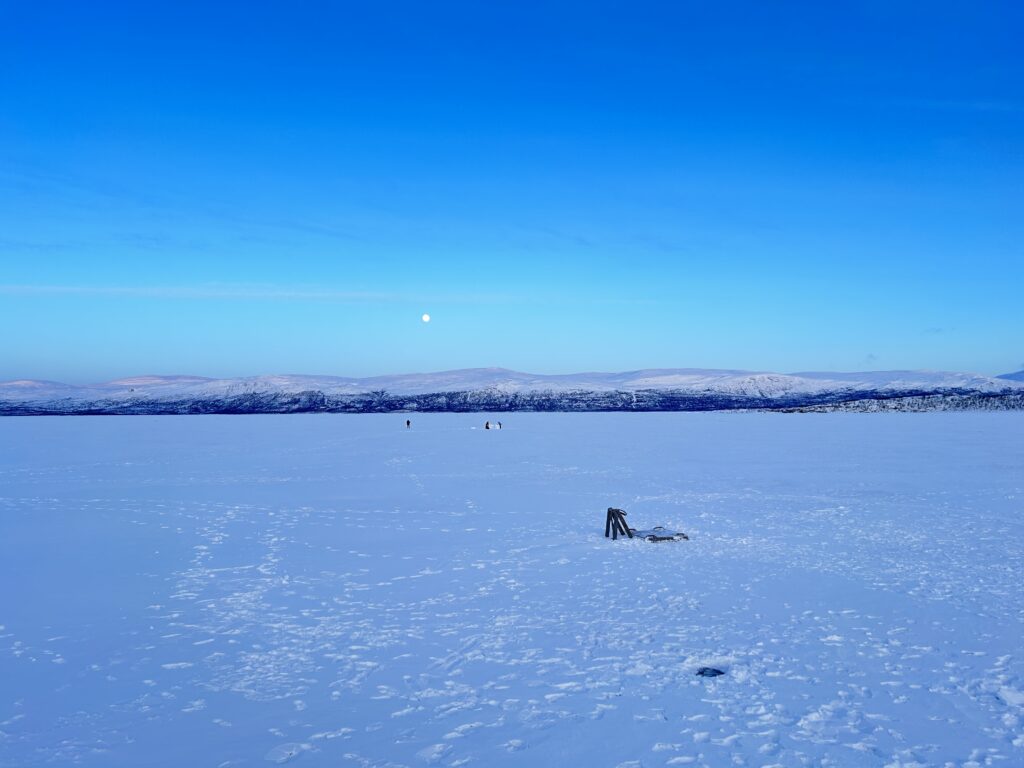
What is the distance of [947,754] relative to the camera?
229 inches

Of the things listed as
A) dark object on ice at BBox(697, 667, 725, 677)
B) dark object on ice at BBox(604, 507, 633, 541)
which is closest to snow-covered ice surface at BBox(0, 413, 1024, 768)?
dark object on ice at BBox(697, 667, 725, 677)

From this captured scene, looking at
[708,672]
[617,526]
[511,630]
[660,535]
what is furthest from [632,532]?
[708,672]

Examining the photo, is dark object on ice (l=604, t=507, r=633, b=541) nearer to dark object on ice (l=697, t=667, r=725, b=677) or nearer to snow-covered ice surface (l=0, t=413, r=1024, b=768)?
snow-covered ice surface (l=0, t=413, r=1024, b=768)

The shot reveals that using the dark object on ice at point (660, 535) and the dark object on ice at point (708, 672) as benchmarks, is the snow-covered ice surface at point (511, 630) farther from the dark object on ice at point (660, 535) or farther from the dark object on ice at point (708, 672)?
the dark object on ice at point (660, 535)

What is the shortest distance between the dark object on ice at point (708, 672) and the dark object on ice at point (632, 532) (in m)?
6.36

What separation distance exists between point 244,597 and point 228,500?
10.0 m

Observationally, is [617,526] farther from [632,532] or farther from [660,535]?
[660,535]

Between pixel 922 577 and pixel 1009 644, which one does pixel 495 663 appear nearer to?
pixel 1009 644

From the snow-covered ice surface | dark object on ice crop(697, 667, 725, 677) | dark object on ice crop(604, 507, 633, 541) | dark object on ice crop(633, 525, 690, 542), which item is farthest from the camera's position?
dark object on ice crop(604, 507, 633, 541)

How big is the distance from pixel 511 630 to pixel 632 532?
593 cm

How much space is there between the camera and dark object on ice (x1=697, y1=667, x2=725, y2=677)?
7488mm

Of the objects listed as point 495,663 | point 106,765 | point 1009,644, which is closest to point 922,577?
point 1009,644

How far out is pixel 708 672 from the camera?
24.8 ft

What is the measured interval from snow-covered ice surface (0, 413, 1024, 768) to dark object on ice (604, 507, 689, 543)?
31 centimetres
